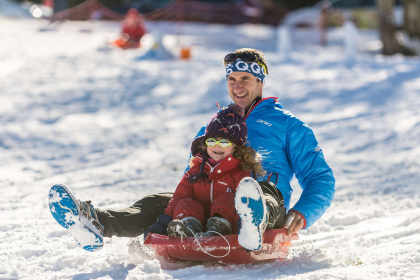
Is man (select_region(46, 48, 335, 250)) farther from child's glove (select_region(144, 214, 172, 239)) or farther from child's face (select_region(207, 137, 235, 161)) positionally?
child's face (select_region(207, 137, 235, 161))

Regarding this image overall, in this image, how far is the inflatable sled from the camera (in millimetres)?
2361

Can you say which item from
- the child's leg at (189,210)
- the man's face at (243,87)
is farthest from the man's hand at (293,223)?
the man's face at (243,87)

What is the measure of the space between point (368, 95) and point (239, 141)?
6284mm

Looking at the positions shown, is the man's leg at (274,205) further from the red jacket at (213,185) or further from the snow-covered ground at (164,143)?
the snow-covered ground at (164,143)

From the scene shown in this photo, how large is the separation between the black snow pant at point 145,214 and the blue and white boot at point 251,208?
9.5 inches

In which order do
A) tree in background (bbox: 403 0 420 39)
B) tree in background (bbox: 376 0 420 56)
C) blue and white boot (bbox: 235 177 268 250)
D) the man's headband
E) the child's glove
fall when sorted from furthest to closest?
tree in background (bbox: 403 0 420 39) < tree in background (bbox: 376 0 420 56) < the man's headband < the child's glove < blue and white boot (bbox: 235 177 268 250)

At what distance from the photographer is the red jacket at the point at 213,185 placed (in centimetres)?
262

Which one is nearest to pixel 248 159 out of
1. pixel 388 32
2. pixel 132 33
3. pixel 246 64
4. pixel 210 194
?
pixel 210 194

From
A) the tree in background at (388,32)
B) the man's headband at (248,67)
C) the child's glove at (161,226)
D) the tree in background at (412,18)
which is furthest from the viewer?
A: the tree in background at (412,18)

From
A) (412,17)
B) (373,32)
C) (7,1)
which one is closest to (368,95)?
(412,17)

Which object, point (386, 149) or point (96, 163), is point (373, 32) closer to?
point (386, 149)

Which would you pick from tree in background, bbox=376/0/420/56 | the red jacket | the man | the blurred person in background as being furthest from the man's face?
the blurred person in background

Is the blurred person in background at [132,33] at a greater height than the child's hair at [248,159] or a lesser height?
greater

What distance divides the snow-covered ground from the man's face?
0.99 metres
